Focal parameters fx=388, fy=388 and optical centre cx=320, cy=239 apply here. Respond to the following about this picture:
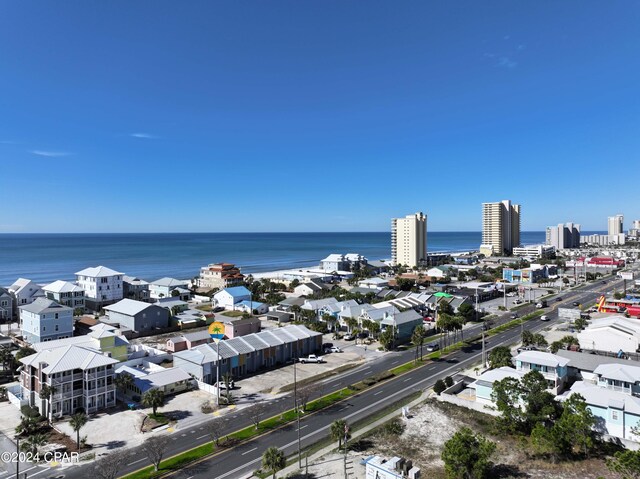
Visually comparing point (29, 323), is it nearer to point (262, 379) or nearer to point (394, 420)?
point (262, 379)

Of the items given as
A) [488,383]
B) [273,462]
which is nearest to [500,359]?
[488,383]

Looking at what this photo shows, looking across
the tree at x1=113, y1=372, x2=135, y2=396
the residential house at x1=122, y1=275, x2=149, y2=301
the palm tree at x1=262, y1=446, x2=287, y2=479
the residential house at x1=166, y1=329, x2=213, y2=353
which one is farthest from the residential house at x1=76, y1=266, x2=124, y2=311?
the palm tree at x1=262, y1=446, x2=287, y2=479

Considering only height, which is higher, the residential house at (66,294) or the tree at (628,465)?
the residential house at (66,294)

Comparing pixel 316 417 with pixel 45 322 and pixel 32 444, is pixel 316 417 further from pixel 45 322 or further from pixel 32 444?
pixel 45 322

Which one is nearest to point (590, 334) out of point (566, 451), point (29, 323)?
point (566, 451)

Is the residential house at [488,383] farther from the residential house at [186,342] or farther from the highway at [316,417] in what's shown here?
the residential house at [186,342]

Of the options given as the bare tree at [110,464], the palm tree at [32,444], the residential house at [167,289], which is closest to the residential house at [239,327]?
the bare tree at [110,464]
